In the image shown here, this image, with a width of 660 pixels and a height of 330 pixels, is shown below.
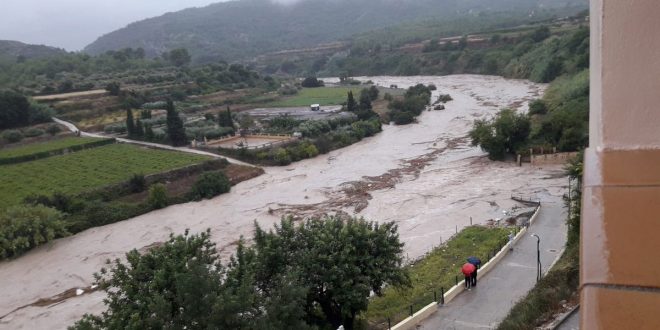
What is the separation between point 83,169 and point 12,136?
1239cm

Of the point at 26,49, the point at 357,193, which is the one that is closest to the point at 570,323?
the point at 357,193

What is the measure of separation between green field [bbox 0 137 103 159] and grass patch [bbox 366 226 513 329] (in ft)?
101

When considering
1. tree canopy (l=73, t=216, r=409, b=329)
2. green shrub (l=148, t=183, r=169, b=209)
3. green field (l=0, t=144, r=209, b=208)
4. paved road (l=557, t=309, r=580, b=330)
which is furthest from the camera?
green field (l=0, t=144, r=209, b=208)

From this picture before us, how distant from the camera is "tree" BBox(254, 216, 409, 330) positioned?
10227 millimetres

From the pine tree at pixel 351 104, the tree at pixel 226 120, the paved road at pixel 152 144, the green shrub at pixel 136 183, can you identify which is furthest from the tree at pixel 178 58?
the green shrub at pixel 136 183

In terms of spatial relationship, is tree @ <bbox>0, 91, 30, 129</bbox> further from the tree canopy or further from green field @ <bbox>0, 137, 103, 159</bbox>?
the tree canopy

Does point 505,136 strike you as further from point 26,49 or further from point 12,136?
point 26,49

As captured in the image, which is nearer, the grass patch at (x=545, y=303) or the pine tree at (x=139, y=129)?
the grass patch at (x=545, y=303)

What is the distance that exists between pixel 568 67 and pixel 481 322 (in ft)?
164

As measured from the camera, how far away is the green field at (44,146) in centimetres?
3653

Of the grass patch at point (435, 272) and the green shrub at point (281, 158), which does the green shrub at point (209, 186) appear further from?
the grass patch at point (435, 272)

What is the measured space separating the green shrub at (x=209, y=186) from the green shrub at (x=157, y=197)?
171cm

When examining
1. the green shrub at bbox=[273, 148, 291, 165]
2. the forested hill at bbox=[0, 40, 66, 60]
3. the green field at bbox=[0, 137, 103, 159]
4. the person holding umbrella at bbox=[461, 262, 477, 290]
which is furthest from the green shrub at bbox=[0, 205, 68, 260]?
the forested hill at bbox=[0, 40, 66, 60]

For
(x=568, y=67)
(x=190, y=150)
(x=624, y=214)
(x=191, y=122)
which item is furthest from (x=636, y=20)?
(x=568, y=67)
